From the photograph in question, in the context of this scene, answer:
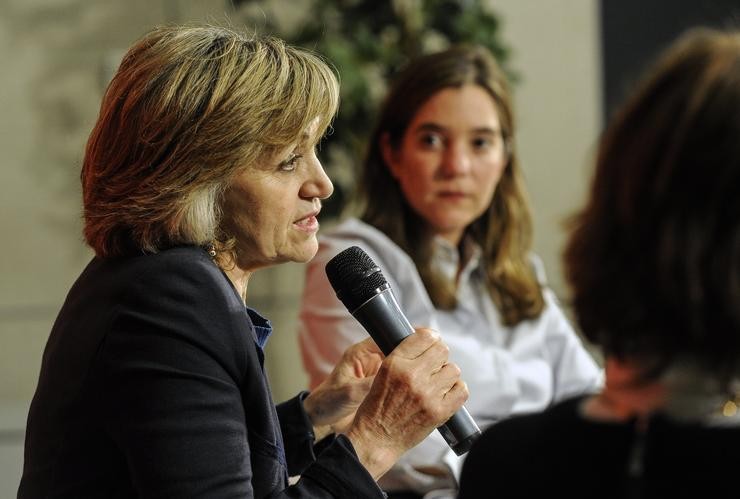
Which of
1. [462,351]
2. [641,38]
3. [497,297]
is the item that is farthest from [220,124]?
[641,38]

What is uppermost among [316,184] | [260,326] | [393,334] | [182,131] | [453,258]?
[182,131]

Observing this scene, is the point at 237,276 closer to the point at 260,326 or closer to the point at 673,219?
the point at 260,326

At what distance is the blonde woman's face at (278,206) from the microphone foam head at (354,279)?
57mm

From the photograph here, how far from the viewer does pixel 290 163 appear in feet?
5.29

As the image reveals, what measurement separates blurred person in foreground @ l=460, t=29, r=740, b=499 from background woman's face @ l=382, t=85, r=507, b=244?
59.5 inches

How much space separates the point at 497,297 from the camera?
2588 mm

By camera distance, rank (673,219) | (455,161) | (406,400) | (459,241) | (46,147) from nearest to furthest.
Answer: (673,219) < (406,400) < (455,161) < (459,241) < (46,147)

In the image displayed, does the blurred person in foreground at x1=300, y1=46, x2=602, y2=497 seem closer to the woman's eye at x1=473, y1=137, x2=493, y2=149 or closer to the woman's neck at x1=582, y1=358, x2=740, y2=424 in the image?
the woman's eye at x1=473, y1=137, x2=493, y2=149

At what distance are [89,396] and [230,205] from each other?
0.34 metres

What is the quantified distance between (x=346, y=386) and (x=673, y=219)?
0.90 metres

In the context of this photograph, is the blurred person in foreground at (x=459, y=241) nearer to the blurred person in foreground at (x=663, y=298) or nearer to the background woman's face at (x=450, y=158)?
the background woman's face at (x=450, y=158)

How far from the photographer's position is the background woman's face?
2547 mm

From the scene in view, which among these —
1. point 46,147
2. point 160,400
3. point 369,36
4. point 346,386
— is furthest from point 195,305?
point 46,147

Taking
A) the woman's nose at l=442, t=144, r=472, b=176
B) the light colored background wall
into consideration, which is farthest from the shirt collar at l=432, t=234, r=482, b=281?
the light colored background wall
